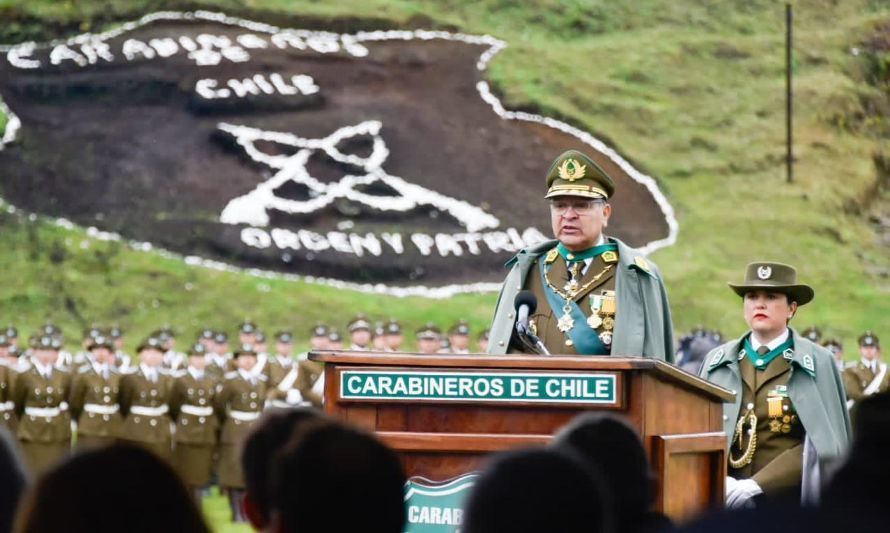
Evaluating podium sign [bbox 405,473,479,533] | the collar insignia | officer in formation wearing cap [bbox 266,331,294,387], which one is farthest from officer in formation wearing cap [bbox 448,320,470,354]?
podium sign [bbox 405,473,479,533]

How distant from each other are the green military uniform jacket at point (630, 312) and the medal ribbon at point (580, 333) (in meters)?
0.04

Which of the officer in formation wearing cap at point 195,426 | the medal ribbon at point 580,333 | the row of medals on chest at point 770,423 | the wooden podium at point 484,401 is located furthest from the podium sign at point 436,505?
the officer in formation wearing cap at point 195,426

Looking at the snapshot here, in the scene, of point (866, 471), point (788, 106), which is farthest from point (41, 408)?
point (788, 106)

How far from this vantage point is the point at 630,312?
6.61m

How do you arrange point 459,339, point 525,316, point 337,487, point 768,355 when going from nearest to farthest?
1. point 337,487
2. point 525,316
3. point 768,355
4. point 459,339

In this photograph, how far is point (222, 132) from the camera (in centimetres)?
3164

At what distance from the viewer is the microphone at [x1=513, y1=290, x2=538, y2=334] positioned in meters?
6.14

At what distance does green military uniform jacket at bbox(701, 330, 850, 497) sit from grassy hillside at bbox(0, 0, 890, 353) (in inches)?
847

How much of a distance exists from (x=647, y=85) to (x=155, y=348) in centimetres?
1725

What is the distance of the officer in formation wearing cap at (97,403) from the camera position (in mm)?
18172

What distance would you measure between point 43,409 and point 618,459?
1501 centimetres

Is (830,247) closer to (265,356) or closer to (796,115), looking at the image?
(796,115)

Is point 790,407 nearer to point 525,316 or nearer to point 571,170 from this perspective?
point 571,170

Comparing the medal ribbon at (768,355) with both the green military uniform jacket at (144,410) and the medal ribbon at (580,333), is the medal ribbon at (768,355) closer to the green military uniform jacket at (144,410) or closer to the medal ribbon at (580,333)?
the medal ribbon at (580,333)
